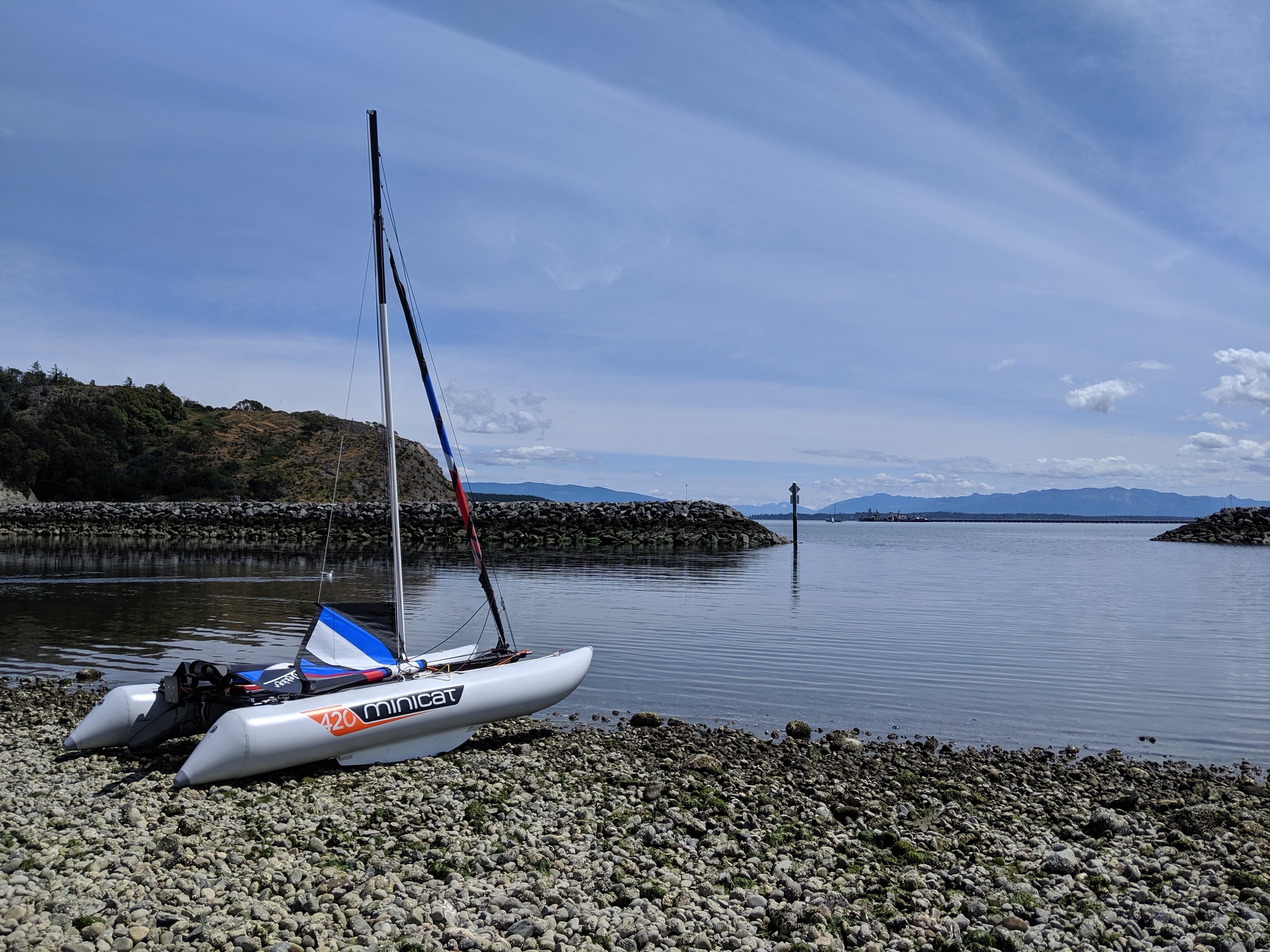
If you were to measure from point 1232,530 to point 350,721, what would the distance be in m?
99.2

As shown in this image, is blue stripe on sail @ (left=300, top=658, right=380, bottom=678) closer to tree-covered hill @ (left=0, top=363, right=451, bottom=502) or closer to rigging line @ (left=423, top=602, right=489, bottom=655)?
rigging line @ (left=423, top=602, right=489, bottom=655)

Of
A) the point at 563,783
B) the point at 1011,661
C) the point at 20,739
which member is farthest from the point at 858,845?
the point at 1011,661

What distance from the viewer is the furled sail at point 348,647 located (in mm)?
10117

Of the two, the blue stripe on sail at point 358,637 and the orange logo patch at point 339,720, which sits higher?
the blue stripe on sail at point 358,637

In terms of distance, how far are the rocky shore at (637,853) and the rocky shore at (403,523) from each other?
49936 millimetres

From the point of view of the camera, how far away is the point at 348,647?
35.1 ft

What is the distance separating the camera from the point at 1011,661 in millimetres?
17797

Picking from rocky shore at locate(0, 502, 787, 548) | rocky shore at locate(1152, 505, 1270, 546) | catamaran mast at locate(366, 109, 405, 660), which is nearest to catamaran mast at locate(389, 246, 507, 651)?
catamaran mast at locate(366, 109, 405, 660)

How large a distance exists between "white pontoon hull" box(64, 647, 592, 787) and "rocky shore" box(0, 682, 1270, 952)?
0.26 metres

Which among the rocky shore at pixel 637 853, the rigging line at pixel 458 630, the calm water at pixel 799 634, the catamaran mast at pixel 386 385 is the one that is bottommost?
the calm water at pixel 799 634

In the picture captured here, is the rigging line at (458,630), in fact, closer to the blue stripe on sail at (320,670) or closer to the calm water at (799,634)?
the calm water at (799,634)

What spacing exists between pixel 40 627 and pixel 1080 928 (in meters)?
22.0

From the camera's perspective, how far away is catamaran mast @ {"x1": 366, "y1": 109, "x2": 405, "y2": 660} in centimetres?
1106

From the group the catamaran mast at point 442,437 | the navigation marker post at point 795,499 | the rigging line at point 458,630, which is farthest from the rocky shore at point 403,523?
the catamaran mast at point 442,437
